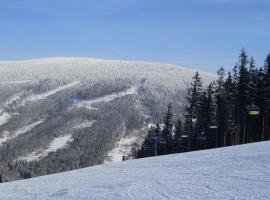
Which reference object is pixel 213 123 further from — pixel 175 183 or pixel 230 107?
pixel 175 183

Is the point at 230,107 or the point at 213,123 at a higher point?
the point at 230,107

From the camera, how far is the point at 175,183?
20.4m

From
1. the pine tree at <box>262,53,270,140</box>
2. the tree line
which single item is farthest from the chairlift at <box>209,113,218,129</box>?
the pine tree at <box>262,53,270,140</box>

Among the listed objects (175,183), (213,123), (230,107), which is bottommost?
(175,183)

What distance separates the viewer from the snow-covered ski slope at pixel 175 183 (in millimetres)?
17750

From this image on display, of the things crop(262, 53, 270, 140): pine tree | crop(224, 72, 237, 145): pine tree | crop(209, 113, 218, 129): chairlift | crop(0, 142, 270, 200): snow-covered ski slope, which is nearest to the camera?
crop(0, 142, 270, 200): snow-covered ski slope

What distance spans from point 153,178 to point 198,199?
6041mm

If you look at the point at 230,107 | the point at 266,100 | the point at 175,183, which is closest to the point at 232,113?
the point at 230,107

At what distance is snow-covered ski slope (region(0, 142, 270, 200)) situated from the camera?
17750 mm

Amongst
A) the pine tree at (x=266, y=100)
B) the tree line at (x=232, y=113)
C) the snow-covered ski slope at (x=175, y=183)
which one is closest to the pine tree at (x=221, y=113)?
the tree line at (x=232, y=113)

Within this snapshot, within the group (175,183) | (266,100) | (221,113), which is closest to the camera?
(175,183)

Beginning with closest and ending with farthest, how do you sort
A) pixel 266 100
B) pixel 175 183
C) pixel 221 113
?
1. pixel 175 183
2. pixel 266 100
3. pixel 221 113

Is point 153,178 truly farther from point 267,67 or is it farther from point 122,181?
point 267,67

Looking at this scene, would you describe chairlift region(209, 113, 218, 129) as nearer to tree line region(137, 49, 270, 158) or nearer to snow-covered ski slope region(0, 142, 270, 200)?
tree line region(137, 49, 270, 158)
